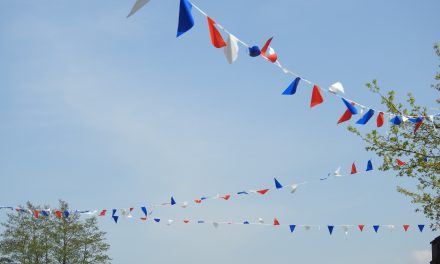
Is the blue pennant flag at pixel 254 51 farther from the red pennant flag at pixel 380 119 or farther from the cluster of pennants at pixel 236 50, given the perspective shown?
the red pennant flag at pixel 380 119

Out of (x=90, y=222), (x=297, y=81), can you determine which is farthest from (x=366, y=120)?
(x=90, y=222)

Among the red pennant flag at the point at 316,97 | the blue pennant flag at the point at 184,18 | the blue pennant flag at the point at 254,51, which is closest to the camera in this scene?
the blue pennant flag at the point at 184,18

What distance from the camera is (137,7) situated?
4809 millimetres

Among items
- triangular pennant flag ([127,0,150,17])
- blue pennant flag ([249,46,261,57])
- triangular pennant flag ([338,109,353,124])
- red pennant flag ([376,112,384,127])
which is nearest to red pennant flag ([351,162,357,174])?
red pennant flag ([376,112,384,127])

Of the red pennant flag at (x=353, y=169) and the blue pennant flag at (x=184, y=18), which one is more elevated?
the blue pennant flag at (x=184, y=18)

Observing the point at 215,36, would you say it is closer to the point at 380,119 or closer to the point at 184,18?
the point at 184,18

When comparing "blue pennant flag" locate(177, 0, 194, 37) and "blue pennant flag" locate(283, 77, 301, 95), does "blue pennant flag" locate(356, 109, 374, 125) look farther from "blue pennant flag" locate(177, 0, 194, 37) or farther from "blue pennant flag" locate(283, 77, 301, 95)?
"blue pennant flag" locate(177, 0, 194, 37)

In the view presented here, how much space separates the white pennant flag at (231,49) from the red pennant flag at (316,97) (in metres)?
2.83

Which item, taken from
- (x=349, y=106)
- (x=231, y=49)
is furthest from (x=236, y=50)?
(x=349, y=106)

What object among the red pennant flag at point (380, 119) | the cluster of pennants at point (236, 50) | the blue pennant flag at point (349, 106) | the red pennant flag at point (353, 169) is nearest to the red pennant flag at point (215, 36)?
the cluster of pennants at point (236, 50)

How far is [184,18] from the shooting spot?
18.3 feet

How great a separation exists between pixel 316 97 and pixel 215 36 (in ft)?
10.4

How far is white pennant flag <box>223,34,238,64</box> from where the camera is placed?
6.36 m

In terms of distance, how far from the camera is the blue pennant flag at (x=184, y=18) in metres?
5.58
